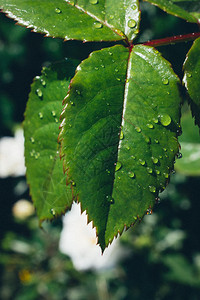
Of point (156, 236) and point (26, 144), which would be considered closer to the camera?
point (26, 144)

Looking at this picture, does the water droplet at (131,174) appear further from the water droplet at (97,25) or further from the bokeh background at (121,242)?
the bokeh background at (121,242)

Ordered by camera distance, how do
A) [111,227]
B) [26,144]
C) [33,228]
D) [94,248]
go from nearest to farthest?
[111,227]
[26,144]
[94,248]
[33,228]

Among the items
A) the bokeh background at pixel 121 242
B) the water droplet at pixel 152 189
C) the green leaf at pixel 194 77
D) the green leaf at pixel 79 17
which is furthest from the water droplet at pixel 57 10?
the bokeh background at pixel 121 242

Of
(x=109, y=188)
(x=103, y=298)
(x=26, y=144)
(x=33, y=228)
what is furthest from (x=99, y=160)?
(x=103, y=298)

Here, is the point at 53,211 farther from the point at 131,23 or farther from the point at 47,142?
the point at 131,23

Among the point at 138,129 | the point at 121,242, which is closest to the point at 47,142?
the point at 138,129

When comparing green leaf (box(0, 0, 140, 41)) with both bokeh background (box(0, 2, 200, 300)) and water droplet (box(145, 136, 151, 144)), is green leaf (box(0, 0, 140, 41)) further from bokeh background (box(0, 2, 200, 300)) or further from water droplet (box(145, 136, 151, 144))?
bokeh background (box(0, 2, 200, 300))

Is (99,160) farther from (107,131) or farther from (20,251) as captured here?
(20,251)

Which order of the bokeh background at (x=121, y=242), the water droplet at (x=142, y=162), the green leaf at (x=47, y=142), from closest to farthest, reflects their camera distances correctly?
the water droplet at (x=142, y=162)
the green leaf at (x=47, y=142)
the bokeh background at (x=121, y=242)
